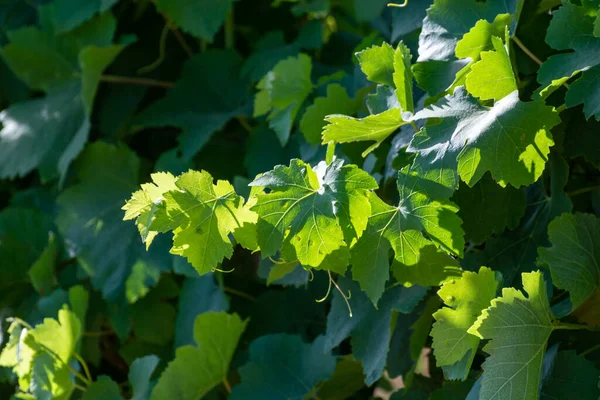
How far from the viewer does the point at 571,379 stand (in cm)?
77

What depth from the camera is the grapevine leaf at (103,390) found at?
1.20 metres

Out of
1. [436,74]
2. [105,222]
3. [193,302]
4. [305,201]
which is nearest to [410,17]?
[436,74]

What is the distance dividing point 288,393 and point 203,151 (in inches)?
21.8

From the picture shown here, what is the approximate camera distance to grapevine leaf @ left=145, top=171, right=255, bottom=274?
2.31ft

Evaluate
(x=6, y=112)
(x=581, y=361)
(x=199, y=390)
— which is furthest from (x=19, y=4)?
(x=581, y=361)

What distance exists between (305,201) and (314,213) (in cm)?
2

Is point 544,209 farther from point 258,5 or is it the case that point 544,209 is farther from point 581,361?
point 258,5

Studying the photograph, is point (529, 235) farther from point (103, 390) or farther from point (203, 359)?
point (103, 390)

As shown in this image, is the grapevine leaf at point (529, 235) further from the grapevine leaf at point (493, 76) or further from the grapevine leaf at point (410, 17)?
the grapevine leaf at point (410, 17)

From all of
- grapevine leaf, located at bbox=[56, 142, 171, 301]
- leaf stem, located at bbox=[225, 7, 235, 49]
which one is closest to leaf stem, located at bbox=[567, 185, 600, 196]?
grapevine leaf, located at bbox=[56, 142, 171, 301]

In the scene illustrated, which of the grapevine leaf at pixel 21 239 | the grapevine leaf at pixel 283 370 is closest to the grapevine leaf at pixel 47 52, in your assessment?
the grapevine leaf at pixel 21 239

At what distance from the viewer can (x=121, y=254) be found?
1431mm

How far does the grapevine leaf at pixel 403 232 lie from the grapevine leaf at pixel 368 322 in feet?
0.47

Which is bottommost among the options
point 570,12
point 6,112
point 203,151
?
point 203,151
